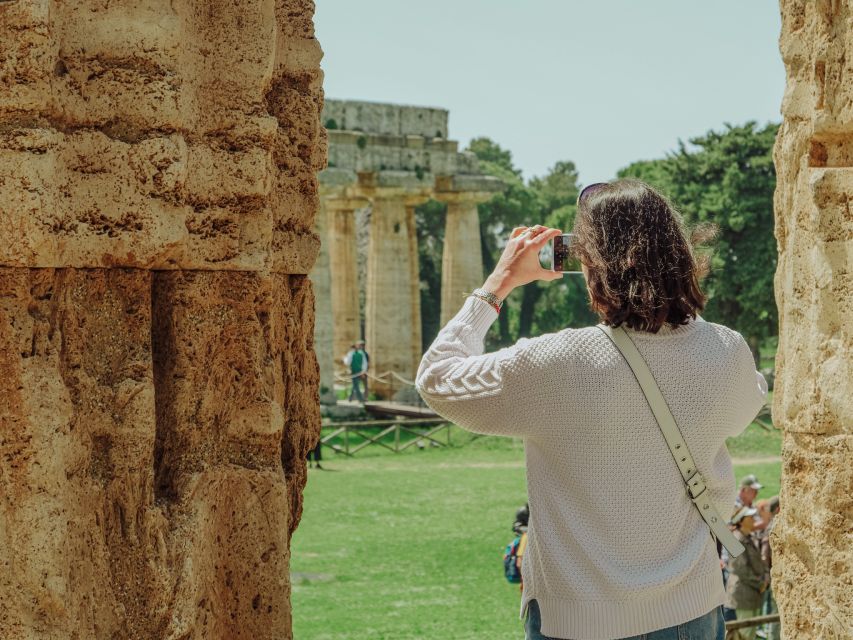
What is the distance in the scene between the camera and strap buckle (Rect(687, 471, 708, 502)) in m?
3.21

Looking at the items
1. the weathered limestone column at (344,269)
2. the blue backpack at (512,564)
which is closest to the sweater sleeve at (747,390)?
the blue backpack at (512,564)

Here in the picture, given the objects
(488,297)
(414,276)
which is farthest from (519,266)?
(414,276)

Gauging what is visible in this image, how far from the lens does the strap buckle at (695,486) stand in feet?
10.5

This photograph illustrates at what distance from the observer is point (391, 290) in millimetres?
36156

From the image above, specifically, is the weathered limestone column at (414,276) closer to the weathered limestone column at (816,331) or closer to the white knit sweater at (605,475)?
the weathered limestone column at (816,331)

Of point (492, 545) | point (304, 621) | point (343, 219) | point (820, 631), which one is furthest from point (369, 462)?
point (820, 631)

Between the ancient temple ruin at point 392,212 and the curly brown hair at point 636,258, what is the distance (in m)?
27.5

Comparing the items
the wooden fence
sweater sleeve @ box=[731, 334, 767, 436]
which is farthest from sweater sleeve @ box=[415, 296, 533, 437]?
the wooden fence

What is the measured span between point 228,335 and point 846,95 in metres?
2.08

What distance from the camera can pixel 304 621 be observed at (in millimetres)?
11102

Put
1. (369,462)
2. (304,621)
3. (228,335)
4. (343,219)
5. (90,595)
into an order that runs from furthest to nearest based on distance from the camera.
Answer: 1. (343,219)
2. (369,462)
3. (304,621)
4. (228,335)
5. (90,595)

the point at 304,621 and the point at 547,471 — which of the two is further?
the point at 304,621

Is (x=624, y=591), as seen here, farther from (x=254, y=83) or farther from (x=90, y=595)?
(x=254, y=83)

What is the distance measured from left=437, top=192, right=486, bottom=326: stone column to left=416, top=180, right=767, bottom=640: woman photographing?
3227cm
